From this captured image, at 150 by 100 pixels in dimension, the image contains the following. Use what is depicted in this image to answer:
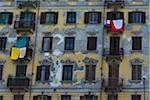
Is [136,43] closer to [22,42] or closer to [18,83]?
[22,42]

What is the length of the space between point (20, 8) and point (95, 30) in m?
9.52

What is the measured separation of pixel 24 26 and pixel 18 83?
6.94 m

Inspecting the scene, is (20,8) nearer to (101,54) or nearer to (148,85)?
(101,54)

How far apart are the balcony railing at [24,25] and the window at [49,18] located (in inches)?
51.8

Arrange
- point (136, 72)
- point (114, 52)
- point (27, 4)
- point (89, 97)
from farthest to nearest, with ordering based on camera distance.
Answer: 1. point (27, 4)
2. point (114, 52)
3. point (136, 72)
4. point (89, 97)

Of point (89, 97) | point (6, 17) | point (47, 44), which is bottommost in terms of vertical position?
point (89, 97)

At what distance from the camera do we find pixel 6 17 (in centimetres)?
6106

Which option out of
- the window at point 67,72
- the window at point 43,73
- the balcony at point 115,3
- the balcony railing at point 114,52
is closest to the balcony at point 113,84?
the balcony railing at point 114,52

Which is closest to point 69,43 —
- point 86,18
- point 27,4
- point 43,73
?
point 86,18

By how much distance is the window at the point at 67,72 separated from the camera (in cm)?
5768

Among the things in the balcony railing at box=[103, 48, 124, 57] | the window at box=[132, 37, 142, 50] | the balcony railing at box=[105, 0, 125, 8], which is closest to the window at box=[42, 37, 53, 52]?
the balcony railing at box=[103, 48, 124, 57]

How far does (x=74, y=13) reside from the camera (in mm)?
60312

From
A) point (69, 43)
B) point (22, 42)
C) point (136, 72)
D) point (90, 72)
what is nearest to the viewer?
point (136, 72)

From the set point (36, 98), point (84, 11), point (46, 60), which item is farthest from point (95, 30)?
point (36, 98)
